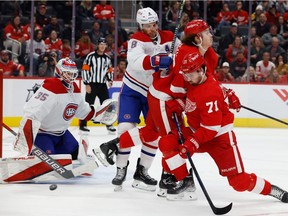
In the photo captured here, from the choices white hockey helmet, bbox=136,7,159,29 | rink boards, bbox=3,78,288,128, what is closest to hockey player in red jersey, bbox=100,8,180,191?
white hockey helmet, bbox=136,7,159,29

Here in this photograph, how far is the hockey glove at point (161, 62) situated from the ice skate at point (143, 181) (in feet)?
2.59

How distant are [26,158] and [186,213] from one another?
58.2 inches

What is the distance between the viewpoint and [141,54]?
5.37 metres

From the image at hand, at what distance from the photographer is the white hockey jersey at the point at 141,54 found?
17.6 feet

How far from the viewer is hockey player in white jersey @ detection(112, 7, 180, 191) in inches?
214

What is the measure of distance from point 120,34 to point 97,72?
1339 millimetres

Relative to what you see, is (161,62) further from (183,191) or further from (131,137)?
(183,191)

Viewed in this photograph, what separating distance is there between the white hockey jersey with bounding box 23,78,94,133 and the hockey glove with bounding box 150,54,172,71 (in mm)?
879

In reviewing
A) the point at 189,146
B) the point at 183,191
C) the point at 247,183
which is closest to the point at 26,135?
the point at 183,191

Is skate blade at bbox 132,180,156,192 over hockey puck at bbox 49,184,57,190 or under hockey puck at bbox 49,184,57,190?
under

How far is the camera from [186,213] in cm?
A: 461

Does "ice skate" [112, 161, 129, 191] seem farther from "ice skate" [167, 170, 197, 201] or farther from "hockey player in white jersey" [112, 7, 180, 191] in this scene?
"ice skate" [167, 170, 197, 201]

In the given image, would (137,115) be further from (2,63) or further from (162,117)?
(2,63)

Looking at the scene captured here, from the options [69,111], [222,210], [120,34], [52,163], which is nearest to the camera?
[222,210]
